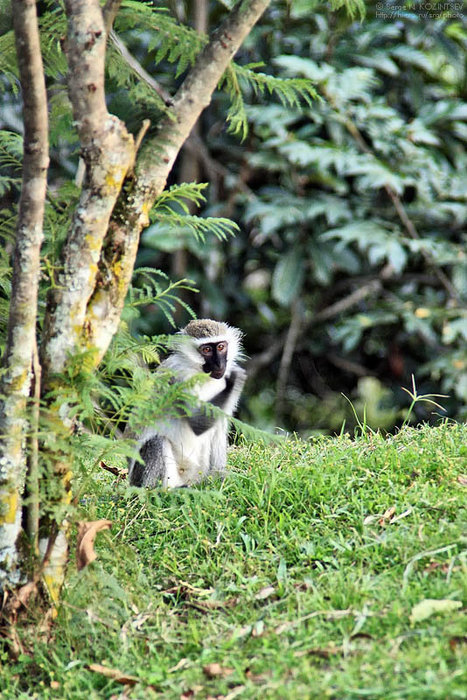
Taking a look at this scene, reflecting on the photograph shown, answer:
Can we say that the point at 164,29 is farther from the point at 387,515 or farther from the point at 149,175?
the point at 387,515

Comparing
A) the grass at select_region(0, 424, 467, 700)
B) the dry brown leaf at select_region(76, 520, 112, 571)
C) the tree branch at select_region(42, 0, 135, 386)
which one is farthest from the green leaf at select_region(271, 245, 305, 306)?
the dry brown leaf at select_region(76, 520, 112, 571)

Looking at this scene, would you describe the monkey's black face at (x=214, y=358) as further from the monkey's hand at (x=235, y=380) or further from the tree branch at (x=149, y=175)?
the tree branch at (x=149, y=175)

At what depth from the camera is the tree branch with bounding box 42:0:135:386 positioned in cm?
328

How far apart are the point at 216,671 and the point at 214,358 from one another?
2268 millimetres

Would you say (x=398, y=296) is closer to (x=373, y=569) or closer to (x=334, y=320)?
(x=334, y=320)

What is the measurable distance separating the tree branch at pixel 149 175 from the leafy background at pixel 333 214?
3062 mm

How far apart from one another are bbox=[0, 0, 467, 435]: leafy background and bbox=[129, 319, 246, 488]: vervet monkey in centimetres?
172

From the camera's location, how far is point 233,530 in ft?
13.0

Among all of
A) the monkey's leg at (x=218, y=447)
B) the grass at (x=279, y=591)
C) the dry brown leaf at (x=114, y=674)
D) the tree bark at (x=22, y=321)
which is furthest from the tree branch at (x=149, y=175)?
the monkey's leg at (x=218, y=447)

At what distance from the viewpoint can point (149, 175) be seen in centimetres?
347

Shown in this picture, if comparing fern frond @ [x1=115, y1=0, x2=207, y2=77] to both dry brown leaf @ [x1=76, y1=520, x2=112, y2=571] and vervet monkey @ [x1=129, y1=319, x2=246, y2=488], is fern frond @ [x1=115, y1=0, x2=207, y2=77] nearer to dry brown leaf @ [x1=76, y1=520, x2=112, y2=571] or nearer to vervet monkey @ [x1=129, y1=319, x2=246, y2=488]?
vervet monkey @ [x1=129, y1=319, x2=246, y2=488]

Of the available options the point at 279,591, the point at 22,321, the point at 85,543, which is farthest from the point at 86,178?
the point at 279,591

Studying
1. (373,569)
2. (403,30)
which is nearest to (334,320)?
(403,30)

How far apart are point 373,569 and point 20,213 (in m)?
2.03
